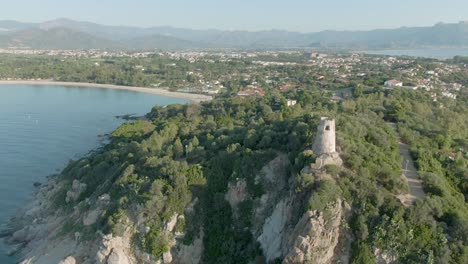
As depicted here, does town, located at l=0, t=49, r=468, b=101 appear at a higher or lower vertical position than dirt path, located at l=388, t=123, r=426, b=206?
lower

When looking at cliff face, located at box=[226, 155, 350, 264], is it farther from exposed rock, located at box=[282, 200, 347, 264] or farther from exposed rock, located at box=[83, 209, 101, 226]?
exposed rock, located at box=[83, 209, 101, 226]

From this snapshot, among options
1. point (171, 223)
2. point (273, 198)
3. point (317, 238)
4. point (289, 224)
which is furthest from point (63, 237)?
point (317, 238)

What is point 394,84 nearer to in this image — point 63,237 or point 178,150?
point 178,150

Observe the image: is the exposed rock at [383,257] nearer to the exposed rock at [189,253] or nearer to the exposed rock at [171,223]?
the exposed rock at [189,253]

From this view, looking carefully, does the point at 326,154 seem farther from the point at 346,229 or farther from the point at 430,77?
the point at 430,77

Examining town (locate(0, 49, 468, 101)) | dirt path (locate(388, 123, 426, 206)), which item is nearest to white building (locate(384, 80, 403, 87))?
town (locate(0, 49, 468, 101))
